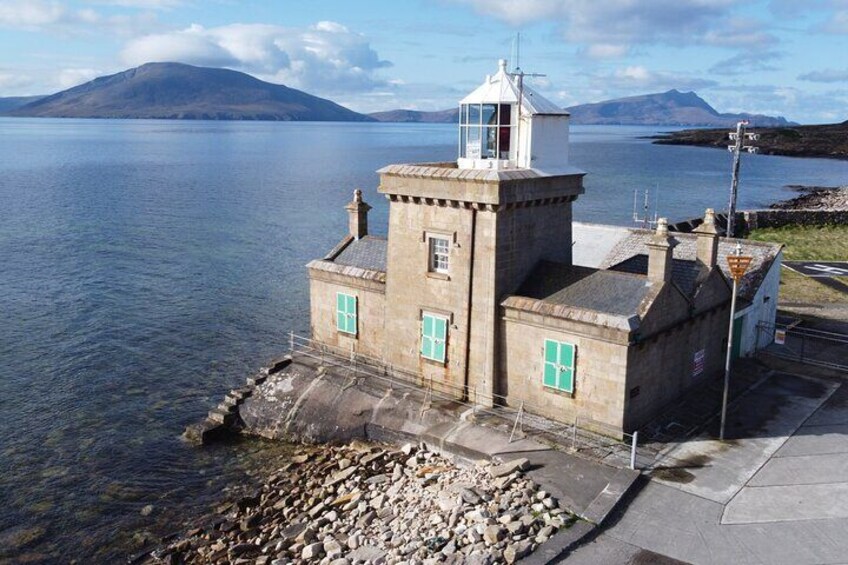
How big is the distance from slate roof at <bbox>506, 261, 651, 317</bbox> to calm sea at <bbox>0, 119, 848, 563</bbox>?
33.5 feet

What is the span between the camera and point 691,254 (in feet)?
88.8

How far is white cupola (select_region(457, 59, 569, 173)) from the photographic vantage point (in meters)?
22.3

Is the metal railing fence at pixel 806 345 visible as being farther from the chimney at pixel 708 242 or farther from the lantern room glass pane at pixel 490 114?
the lantern room glass pane at pixel 490 114

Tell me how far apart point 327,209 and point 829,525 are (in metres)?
66.8

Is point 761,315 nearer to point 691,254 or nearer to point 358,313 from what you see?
point 691,254

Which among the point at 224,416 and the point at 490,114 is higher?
the point at 490,114

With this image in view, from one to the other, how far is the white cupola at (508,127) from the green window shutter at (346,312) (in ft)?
20.7

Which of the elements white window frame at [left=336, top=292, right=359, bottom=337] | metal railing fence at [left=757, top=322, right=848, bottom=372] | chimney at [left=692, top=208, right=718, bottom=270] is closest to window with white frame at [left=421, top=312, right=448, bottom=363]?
white window frame at [left=336, top=292, right=359, bottom=337]

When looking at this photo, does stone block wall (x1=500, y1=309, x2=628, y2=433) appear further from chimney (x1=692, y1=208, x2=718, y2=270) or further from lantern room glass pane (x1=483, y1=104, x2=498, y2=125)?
lantern room glass pane (x1=483, y1=104, x2=498, y2=125)

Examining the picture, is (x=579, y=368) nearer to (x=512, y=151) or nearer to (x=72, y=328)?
(x=512, y=151)

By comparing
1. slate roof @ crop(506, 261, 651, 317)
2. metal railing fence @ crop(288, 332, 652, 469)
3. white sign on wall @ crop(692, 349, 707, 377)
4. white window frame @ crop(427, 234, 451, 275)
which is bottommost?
metal railing fence @ crop(288, 332, 652, 469)

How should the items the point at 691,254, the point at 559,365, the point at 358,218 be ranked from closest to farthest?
the point at 559,365, the point at 691,254, the point at 358,218

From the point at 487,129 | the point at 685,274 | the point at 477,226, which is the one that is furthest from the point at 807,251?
the point at 477,226

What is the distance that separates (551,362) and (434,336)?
4003 mm
